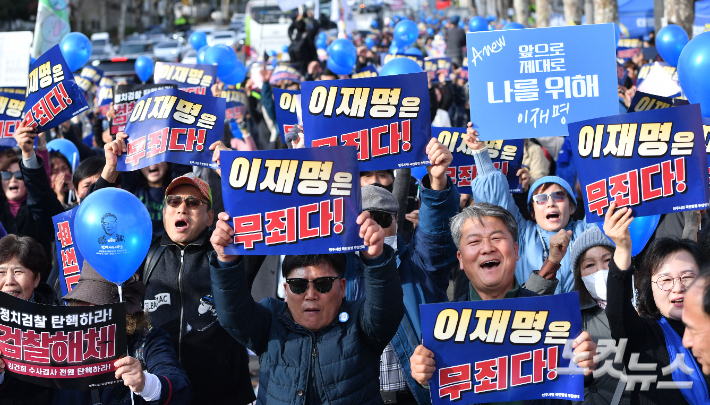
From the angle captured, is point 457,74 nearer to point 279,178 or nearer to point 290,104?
point 290,104

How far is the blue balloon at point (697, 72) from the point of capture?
4.77m

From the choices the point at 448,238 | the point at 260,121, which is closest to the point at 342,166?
the point at 448,238

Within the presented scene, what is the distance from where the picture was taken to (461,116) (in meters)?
13.0

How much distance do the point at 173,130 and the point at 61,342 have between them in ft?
7.41

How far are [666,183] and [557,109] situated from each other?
1122 mm

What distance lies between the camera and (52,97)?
5.63 meters

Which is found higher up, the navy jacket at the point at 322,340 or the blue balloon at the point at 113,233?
the blue balloon at the point at 113,233

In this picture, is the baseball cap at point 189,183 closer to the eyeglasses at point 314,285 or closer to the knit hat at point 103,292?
the knit hat at point 103,292

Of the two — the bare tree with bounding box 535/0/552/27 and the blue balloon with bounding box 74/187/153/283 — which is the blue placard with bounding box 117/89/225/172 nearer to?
the blue balloon with bounding box 74/187/153/283

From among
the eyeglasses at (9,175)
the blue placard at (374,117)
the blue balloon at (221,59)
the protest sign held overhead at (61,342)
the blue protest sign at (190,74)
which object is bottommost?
the protest sign held overhead at (61,342)

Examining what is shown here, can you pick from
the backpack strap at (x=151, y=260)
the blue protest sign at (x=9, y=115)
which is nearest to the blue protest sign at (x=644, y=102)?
the backpack strap at (x=151, y=260)

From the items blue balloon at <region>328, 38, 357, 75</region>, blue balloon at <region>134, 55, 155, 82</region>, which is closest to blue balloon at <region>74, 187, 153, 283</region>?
blue balloon at <region>328, 38, 357, 75</region>

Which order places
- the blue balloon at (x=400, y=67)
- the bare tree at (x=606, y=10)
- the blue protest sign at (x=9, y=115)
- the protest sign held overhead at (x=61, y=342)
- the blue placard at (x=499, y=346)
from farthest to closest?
the bare tree at (x=606, y=10) < the blue balloon at (x=400, y=67) < the blue protest sign at (x=9, y=115) < the protest sign held overhead at (x=61, y=342) < the blue placard at (x=499, y=346)

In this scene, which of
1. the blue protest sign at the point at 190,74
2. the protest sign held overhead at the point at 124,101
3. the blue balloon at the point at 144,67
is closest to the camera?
the protest sign held overhead at the point at 124,101
